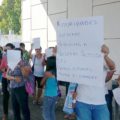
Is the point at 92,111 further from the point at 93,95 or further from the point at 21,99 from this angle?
the point at 21,99

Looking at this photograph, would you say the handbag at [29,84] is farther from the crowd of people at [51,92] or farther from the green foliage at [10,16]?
the green foliage at [10,16]

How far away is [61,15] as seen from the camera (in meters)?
12.5

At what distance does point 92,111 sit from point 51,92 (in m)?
1.68

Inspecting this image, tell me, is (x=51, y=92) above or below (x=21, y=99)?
above

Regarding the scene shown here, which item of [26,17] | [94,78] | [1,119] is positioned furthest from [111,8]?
[94,78]

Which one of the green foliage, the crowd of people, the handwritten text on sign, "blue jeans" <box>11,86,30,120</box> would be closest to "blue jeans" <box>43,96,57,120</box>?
the crowd of people

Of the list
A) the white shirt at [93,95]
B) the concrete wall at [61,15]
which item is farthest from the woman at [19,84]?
the concrete wall at [61,15]

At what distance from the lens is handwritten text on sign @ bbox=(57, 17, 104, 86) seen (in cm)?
457

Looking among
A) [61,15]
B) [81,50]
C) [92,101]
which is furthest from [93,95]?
[61,15]

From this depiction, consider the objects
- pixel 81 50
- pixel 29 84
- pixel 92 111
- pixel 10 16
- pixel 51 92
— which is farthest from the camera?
pixel 10 16

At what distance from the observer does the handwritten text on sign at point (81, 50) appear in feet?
15.0

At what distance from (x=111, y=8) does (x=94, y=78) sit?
5.94 metres

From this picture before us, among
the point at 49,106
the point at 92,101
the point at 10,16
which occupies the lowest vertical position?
the point at 49,106

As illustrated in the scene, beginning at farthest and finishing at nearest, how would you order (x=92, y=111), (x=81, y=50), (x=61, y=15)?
(x=61, y=15), (x=92, y=111), (x=81, y=50)
